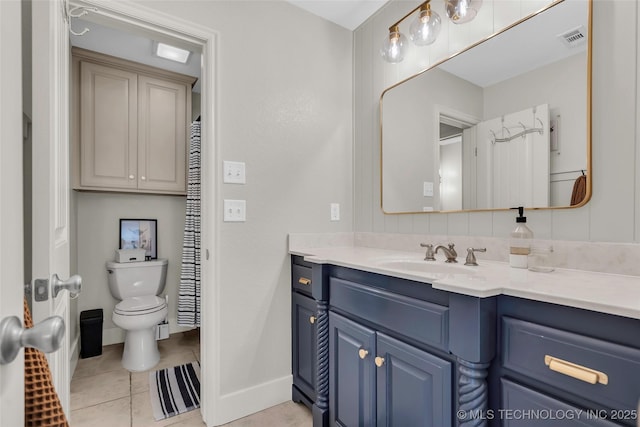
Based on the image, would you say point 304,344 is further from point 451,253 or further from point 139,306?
point 139,306

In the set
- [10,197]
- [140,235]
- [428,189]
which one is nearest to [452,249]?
[428,189]

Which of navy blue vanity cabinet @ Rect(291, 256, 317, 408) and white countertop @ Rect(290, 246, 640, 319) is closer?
white countertop @ Rect(290, 246, 640, 319)

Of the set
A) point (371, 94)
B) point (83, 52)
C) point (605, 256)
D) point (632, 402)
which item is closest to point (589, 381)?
point (632, 402)

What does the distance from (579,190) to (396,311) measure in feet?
2.73

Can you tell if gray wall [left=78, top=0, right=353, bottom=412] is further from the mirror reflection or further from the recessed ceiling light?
the recessed ceiling light

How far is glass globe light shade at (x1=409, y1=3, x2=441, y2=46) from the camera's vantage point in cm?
158

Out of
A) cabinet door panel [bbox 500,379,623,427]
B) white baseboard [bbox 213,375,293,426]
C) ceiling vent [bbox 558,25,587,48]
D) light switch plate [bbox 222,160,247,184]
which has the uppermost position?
ceiling vent [bbox 558,25,587,48]

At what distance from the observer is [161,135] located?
2725 mm

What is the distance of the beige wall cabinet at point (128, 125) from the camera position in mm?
2393

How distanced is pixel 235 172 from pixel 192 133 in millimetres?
1091

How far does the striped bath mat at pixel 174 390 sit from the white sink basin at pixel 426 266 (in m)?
1.43

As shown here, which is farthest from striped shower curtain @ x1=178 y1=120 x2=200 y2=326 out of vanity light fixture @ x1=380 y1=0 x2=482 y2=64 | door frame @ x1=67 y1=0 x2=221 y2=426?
vanity light fixture @ x1=380 y1=0 x2=482 y2=64

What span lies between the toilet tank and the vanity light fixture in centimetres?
243

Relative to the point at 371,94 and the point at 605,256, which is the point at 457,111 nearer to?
the point at 371,94
